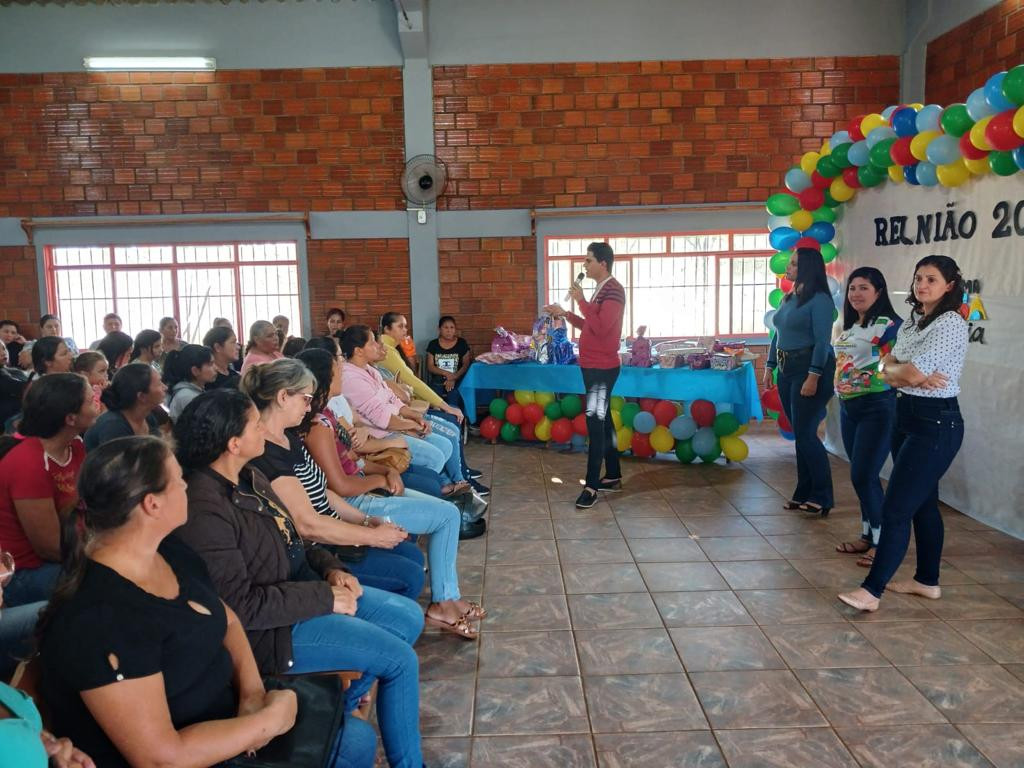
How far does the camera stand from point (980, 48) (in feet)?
20.9

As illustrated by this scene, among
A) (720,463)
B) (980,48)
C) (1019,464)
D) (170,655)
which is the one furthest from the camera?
(980,48)

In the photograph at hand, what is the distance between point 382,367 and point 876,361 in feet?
9.73

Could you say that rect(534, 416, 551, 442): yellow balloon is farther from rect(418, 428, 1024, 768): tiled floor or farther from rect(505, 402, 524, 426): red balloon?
rect(418, 428, 1024, 768): tiled floor

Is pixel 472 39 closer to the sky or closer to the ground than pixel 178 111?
closer to the sky

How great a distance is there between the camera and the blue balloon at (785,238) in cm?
593

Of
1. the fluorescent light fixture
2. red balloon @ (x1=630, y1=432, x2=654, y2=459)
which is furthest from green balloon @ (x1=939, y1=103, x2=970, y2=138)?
the fluorescent light fixture

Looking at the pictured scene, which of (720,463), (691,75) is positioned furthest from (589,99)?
(720,463)

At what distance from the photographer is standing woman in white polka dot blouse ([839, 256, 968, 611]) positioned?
2982 mm

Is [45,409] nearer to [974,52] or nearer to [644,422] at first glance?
[644,422]

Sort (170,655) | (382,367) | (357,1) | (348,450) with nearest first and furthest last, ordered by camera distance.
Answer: (170,655)
(348,450)
(382,367)
(357,1)

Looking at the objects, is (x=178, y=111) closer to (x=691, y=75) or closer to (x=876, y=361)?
(x=691, y=75)

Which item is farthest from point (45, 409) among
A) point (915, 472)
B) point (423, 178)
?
point (423, 178)

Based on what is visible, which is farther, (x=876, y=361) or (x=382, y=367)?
(x=382, y=367)

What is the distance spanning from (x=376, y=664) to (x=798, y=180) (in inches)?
193
